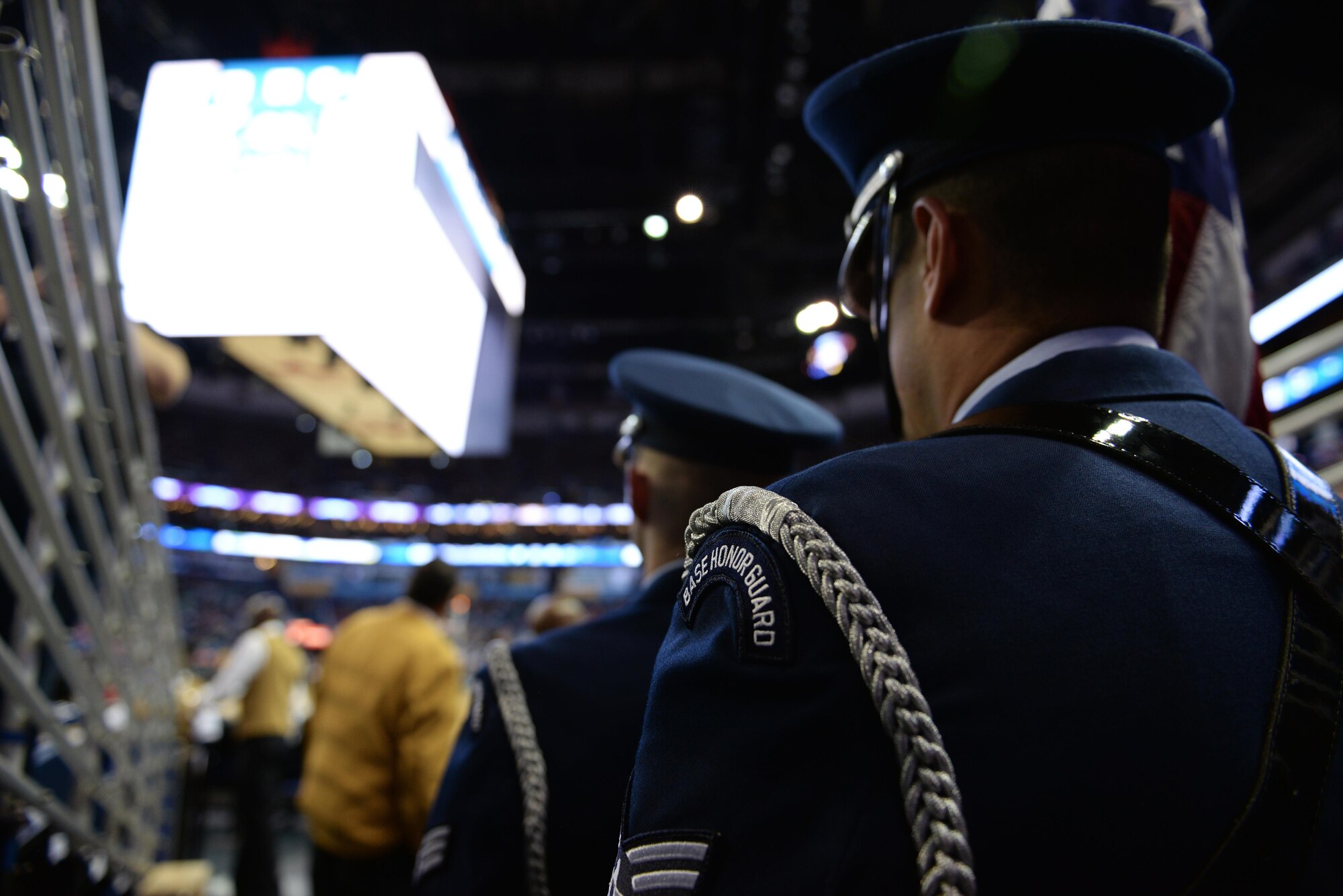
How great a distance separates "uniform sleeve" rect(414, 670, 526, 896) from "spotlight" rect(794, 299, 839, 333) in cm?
586

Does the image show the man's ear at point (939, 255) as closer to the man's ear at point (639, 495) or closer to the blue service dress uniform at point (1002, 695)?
the blue service dress uniform at point (1002, 695)

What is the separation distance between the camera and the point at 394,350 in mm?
2178

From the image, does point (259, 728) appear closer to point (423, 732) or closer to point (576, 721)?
point (423, 732)

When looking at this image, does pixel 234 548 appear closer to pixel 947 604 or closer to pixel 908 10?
pixel 908 10

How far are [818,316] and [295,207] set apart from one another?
5.61 meters

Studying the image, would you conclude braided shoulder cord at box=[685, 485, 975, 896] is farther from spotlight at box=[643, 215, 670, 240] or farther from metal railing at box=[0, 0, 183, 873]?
spotlight at box=[643, 215, 670, 240]

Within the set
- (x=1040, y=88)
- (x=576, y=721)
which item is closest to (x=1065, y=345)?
(x=1040, y=88)

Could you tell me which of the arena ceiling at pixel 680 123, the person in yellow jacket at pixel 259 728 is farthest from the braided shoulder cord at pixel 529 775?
the person in yellow jacket at pixel 259 728

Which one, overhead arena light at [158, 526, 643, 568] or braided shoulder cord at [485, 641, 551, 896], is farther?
overhead arena light at [158, 526, 643, 568]

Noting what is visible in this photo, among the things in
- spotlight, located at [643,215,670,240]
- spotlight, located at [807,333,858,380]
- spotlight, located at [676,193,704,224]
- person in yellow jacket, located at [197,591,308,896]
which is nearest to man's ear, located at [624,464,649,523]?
person in yellow jacket, located at [197,591,308,896]

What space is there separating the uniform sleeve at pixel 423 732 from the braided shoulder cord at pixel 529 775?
3.87 feet

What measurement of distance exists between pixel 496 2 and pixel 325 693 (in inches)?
169

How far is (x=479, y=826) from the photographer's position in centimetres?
100

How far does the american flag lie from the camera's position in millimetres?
1085
